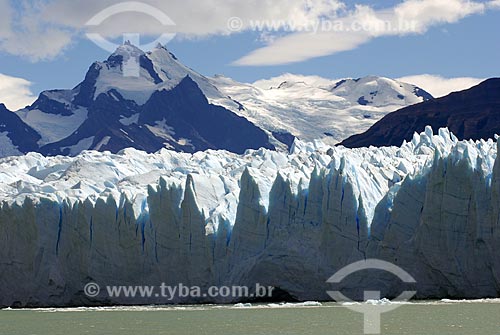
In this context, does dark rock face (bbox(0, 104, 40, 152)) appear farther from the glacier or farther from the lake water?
the lake water

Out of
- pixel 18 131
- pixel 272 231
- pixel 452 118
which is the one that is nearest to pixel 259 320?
pixel 272 231

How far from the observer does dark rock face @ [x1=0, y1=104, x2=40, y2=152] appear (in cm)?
18612

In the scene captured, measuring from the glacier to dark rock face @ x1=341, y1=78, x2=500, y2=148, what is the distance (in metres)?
51.7

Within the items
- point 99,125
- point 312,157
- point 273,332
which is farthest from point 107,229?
point 99,125

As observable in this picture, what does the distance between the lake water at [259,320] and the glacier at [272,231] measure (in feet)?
5.41

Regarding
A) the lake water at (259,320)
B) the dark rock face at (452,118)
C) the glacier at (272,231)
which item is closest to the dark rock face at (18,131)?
the dark rock face at (452,118)

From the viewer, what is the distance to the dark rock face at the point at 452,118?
8838 cm

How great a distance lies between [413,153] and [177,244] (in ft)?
41.5

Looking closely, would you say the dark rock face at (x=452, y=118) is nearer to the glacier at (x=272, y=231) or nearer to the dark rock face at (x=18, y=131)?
the glacier at (x=272, y=231)

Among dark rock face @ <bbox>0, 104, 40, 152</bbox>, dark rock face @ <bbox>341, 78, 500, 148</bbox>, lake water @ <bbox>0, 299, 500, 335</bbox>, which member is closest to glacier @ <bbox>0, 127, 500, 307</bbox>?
lake water @ <bbox>0, 299, 500, 335</bbox>

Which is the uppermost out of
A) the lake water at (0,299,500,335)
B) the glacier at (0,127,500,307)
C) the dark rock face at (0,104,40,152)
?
the dark rock face at (0,104,40,152)

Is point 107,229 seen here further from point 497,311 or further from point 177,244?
point 497,311

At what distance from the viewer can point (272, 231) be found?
1273 inches

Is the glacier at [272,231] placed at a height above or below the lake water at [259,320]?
above
